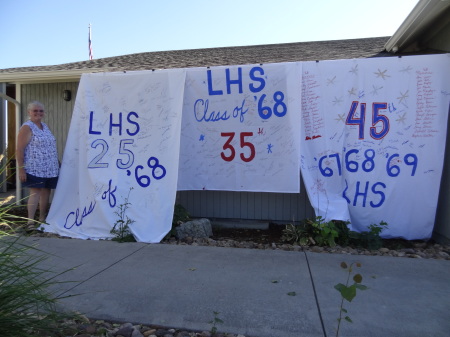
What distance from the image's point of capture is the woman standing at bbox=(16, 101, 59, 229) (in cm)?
468

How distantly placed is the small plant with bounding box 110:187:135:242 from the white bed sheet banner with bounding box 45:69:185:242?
2cm

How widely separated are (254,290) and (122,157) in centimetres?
276

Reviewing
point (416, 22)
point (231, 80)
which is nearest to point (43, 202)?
point (231, 80)

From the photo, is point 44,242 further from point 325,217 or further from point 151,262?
point 325,217

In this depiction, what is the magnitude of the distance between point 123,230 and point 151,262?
3.39 feet

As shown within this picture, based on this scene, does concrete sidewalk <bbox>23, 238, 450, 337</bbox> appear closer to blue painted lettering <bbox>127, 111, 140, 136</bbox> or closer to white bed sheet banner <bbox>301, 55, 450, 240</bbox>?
white bed sheet banner <bbox>301, 55, 450, 240</bbox>

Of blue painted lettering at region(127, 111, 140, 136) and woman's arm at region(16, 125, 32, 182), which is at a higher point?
blue painted lettering at region(127, 111, 140, 136)

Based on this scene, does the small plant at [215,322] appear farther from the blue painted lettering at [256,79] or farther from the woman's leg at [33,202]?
the woman's leg at [33,202]


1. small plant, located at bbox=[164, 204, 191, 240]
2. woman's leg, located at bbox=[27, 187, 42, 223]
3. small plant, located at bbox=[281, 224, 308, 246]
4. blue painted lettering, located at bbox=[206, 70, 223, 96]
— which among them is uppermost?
blue painted lettering, located at bbox=[206, 70, 223, 96]

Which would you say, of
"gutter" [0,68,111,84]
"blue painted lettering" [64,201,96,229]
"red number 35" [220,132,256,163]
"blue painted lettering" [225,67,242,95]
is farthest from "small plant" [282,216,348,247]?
"gutter" [0,68,111,84]

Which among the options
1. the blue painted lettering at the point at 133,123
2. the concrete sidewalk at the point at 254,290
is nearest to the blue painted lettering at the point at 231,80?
the blue painted lettering at the point at 133,123

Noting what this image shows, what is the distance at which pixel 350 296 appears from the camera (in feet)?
5.66

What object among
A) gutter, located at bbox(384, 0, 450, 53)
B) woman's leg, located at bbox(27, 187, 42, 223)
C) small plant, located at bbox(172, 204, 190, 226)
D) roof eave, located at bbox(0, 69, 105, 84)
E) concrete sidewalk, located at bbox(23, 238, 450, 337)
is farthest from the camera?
roof eave, located at bbox(0, 69, 105, 84)

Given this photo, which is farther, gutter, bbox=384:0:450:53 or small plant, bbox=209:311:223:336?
gutter, bbox=384:0:450:53
